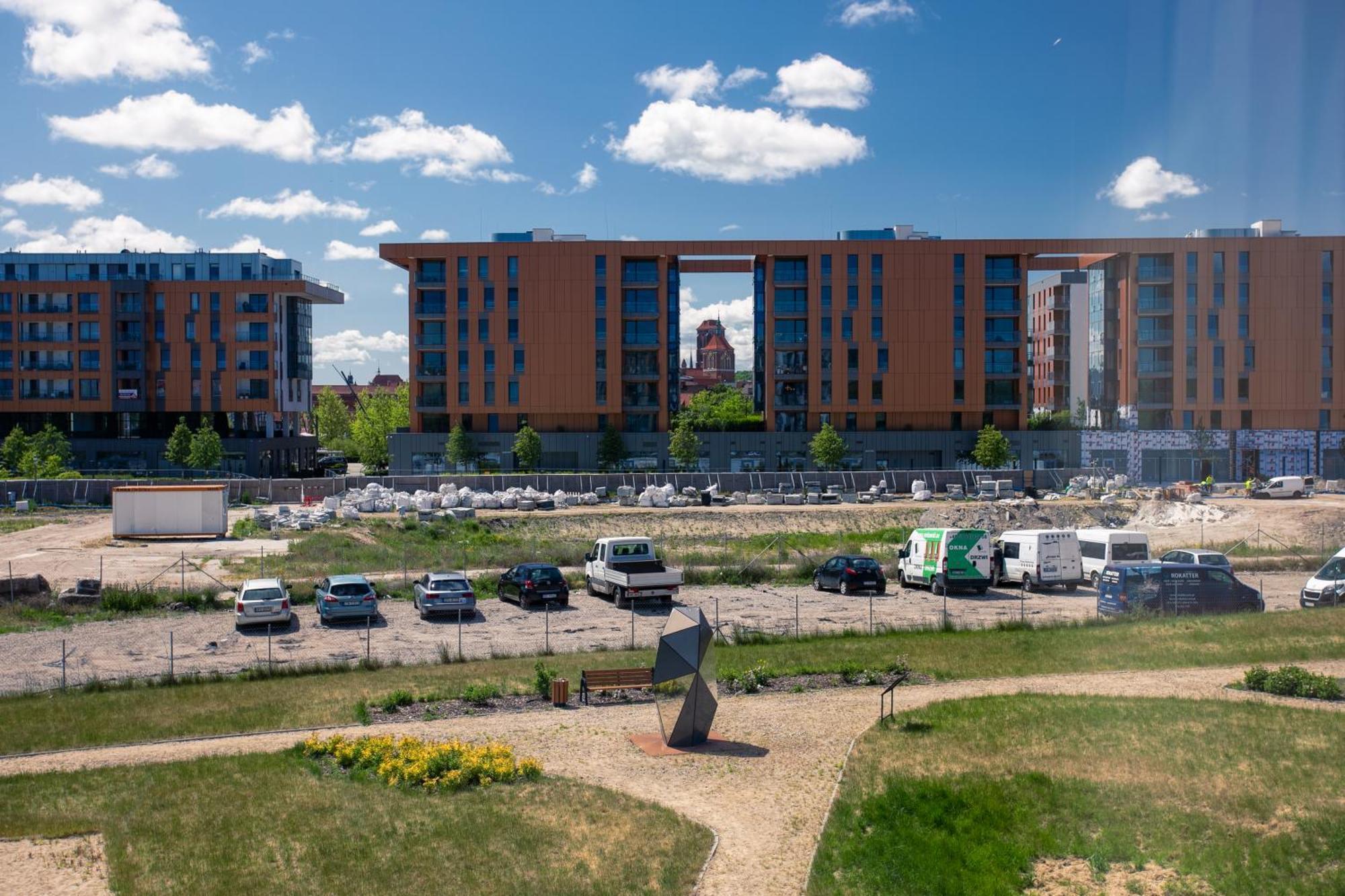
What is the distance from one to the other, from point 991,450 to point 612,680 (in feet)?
233

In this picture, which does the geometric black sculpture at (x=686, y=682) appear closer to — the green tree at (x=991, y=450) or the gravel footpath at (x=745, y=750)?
the gravel footpath at (x=745, y=750)

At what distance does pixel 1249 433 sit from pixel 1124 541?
5816 centimetres

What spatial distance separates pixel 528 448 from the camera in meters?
90.4

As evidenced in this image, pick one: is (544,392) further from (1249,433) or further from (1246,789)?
(1246,789)

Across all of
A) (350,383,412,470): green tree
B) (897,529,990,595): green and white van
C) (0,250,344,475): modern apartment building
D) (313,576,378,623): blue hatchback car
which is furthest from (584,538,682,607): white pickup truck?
(350,383,412,470): green tree

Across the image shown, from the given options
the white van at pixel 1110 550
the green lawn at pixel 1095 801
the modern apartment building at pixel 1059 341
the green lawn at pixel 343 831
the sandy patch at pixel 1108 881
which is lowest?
the green lawn at pixel 343 831

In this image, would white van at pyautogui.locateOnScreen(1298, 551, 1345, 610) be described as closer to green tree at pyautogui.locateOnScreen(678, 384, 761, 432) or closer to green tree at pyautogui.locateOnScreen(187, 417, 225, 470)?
green tree at pyautogui.locateOnScreen(678, 384, 761, 432)

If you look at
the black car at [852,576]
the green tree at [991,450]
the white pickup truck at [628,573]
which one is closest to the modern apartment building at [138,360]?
the green tree at [991,450]

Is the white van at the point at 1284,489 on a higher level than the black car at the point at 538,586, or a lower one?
higher

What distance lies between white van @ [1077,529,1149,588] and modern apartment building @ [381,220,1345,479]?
2130 inches

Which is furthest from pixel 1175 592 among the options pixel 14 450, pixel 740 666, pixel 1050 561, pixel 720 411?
pixel 720 411

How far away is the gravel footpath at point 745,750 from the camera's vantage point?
1391 cm

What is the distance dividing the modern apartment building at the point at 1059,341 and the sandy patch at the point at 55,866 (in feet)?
318

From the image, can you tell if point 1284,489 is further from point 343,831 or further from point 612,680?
point 343,831
